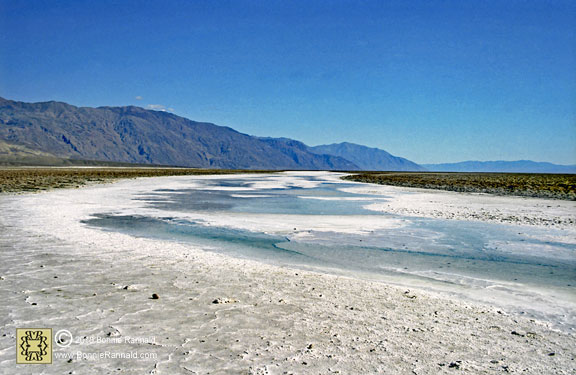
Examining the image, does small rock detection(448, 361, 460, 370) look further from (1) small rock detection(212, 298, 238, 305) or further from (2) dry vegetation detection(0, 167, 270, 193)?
(2) dry vegetation detection(0, 167, 270, 193)

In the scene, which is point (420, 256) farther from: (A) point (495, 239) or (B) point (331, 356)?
(B) point (331, 356)

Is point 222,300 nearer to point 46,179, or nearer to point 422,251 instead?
point 422,251

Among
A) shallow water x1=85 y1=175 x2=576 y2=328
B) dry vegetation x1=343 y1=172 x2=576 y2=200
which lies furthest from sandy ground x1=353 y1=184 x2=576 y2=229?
dry vegetation x1=343 y1=172 x2=576 y2=200

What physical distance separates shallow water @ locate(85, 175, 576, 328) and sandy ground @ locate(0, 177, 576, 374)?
1.12 meters

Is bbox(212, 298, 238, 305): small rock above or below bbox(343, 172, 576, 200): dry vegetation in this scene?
below

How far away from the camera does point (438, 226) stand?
52.5 feet

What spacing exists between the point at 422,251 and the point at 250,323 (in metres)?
7.05

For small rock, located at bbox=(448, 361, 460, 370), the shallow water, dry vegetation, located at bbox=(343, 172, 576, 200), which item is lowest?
small rock, located at bbox=(448, 361, 460, 370)

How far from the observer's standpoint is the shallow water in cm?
783

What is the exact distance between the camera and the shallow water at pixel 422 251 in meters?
7.83

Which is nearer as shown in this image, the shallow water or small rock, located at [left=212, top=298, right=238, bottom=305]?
small rock, located at [left=212, top=298, right=238, bottom=305]

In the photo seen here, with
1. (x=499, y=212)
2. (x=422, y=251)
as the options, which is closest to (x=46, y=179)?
(x=499, y=212)

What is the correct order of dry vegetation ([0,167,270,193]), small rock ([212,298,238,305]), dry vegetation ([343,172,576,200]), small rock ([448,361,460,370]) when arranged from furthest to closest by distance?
1. dry vegetation ([343,172,576,200])
2. dry vegetation ([0,167,270,193])
3. small rock ([212,298,238,305])
4. small rock ([448,361,460,370])

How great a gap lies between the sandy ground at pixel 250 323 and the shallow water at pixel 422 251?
1115 mm
